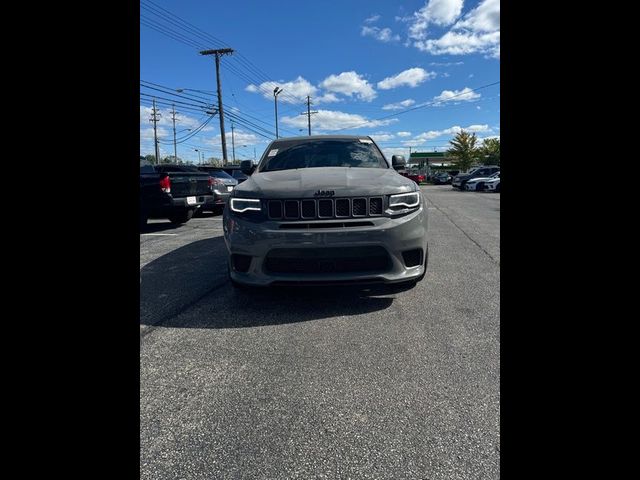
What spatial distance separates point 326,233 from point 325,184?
46cm

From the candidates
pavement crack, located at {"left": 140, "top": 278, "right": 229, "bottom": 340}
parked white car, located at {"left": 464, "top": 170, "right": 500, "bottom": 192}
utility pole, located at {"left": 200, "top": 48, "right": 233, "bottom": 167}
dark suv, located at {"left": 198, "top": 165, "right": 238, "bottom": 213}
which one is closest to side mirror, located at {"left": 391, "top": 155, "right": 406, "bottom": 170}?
pavement crack, located at {"left": 140, "top": 278, "right": 229, "bottom": 340}

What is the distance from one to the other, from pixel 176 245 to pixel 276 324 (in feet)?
13.9

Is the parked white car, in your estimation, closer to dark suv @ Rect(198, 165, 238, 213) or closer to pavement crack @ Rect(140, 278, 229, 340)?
dark suv @ Rect(198, 165, 238, 213)

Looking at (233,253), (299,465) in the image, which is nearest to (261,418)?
(299,465)

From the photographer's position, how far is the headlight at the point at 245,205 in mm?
2926

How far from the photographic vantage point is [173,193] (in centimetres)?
830

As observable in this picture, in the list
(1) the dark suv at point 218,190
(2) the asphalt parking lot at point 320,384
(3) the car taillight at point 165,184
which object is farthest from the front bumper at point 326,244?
(1) the dark suv at point 218,190

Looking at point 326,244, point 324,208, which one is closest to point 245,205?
point 324,208

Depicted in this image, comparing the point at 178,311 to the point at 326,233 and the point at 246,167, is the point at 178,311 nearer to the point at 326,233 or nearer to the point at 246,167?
the point at 326,233

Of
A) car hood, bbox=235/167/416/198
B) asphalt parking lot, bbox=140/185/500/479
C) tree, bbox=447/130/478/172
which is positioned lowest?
asphalt parking lot, bbox=140/185/500/479

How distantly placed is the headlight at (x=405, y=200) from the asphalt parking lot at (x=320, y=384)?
2.94 ft

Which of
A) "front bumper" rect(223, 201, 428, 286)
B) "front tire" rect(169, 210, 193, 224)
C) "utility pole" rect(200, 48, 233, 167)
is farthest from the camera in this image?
"utility pole" rect(200, 48, 233, 167)

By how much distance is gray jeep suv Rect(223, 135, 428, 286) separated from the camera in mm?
2758

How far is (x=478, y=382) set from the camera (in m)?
2.03
